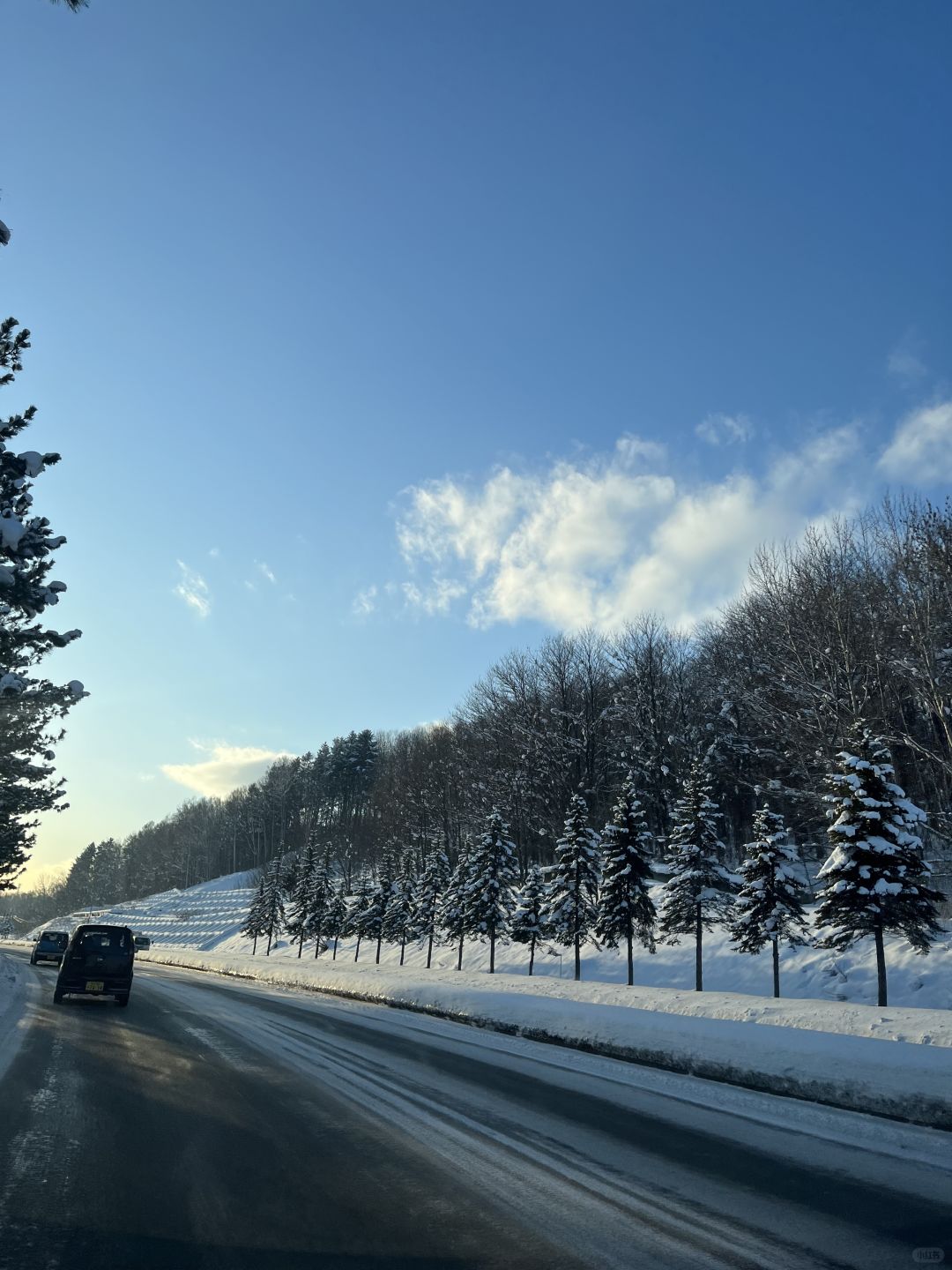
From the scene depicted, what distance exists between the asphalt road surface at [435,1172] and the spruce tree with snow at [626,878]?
22.7 metres

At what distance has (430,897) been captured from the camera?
49.2 metres

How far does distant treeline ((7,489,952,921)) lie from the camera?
32125mm

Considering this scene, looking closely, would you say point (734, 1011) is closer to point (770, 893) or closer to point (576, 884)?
point (770, 893)

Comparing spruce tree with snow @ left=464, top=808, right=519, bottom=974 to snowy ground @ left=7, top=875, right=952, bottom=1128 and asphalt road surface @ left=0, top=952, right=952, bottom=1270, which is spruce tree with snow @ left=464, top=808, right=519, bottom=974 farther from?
asphalt road surface @ left=0, top=952, right=952, bottom=1270

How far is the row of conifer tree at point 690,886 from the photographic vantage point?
72.2 feet

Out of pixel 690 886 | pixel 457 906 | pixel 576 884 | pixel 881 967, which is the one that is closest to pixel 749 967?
pixel 690 886

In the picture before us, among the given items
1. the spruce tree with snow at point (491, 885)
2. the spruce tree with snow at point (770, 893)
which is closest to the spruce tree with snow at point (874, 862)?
the spruce tree with snow at point (770, 893)

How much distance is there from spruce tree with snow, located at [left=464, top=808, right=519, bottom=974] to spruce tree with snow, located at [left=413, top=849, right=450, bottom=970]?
7154mm

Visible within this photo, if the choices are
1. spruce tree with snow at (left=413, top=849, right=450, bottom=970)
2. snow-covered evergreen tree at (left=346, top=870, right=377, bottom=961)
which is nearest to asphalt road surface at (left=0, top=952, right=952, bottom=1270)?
spruce tree with snow at (left=413, top=849, right=450, bottom=970)

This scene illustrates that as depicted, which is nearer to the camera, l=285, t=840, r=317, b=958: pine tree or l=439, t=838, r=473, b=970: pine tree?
l=439, t=838, r=473, b=970: pine tree

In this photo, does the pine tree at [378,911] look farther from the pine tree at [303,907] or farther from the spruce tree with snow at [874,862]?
the spruce tree with snow at [874,862]

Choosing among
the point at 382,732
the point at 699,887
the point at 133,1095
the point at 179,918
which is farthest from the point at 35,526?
the point at 382,732

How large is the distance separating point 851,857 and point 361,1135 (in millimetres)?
19693

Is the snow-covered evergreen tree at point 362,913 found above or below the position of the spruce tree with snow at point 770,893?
below
